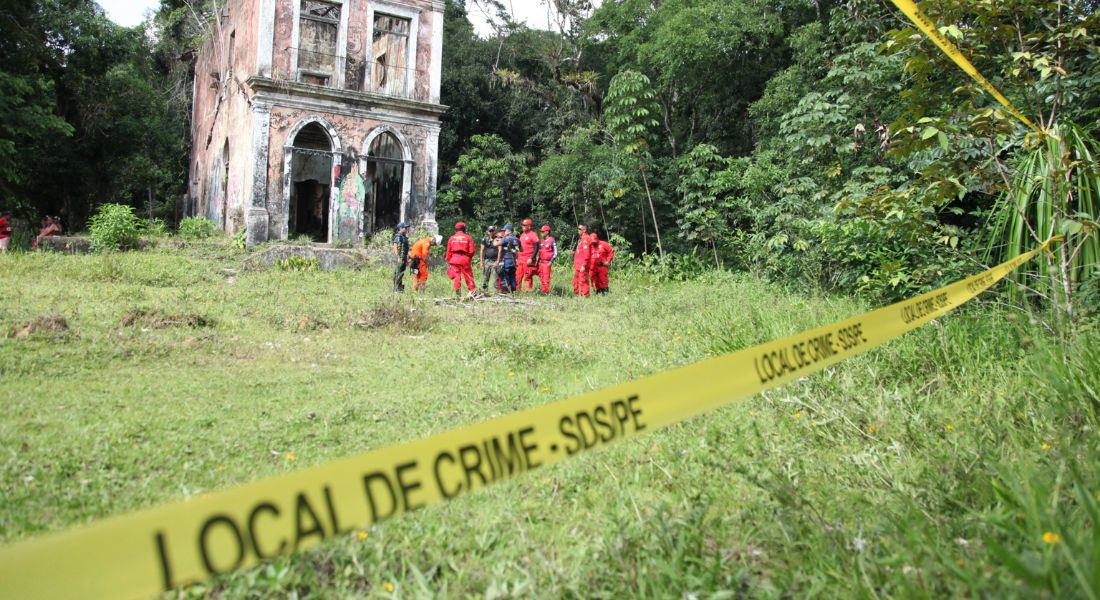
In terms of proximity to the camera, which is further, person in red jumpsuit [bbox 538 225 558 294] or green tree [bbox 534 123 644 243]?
green tree [bbox 534 123 644 243]

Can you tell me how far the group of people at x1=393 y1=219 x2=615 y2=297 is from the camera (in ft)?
39.1

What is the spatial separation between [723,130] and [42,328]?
56.9 ft

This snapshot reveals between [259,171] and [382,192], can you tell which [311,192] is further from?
[259,171]

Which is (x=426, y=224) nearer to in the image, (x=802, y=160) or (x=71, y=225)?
(x=802, y=160)

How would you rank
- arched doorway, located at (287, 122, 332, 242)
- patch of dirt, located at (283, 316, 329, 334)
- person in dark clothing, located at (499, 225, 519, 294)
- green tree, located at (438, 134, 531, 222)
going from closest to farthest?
1. patch of dirt, located at (283, 316, 329, 334)
2. person in dark clothing, located at (499, 225, 519, 294)
3. green tree, located at (438, 134, 531, 222)
4. arched doorway, located at (287, 122, 332, 242)

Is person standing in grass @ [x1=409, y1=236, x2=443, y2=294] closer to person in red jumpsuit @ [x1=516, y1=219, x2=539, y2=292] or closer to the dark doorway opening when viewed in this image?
person in red jumpsuit @ [x1=516, y1=219, x2=539, y2=292]

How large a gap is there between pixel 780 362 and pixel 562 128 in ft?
69.2

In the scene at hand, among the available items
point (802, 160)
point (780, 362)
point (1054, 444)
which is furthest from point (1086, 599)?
point (802, 160)

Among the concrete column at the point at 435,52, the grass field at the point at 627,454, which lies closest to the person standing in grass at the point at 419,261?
the grass field at the point at 627,454

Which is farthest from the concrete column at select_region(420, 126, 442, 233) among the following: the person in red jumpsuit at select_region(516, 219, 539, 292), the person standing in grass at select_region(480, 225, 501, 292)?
the person standing in grass at select_region(480, 225, 501, 292)

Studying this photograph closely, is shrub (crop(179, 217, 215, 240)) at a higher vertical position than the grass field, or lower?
higher

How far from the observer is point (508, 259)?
1267 centimetres

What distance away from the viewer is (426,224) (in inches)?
700

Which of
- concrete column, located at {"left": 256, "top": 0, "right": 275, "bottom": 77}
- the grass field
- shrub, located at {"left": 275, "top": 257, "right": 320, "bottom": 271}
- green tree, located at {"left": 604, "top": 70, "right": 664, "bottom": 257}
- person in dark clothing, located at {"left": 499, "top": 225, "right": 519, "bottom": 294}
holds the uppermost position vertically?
concrete column, located at {"left": 256, "top": 0, "right": 275, "bottom": 77}
